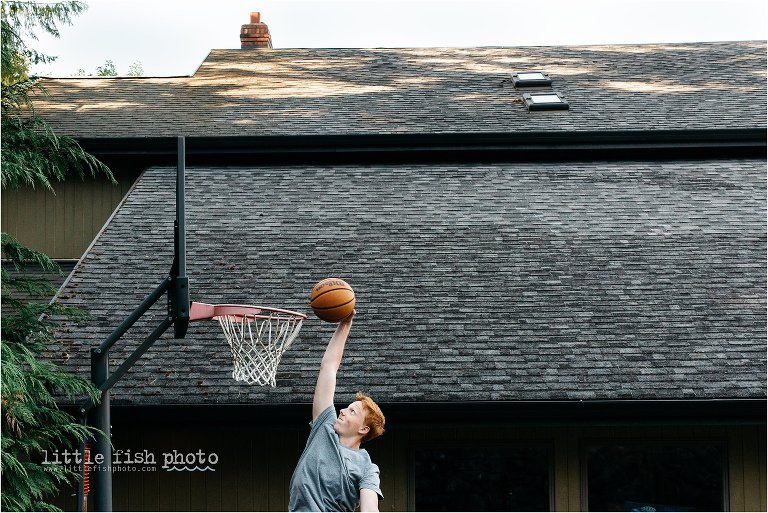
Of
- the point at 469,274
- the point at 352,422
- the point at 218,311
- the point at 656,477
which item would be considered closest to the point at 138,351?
the point at 218,311

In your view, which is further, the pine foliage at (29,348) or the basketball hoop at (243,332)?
the pine foliage at (29,348)

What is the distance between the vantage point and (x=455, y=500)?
8.96 m

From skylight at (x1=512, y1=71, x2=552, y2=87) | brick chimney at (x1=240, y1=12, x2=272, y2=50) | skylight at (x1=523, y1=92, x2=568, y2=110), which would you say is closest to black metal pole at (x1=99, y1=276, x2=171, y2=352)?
skylight at (x1=523, y1=92, x2=568, y2=110)

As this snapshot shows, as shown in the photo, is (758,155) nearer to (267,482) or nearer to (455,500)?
(455,500)

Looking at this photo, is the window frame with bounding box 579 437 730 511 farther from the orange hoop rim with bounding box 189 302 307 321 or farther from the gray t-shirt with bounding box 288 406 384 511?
the gray t-shirt with bounding box 288 406 384 511

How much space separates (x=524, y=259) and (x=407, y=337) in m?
1.83

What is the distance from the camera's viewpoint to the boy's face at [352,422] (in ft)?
15.9

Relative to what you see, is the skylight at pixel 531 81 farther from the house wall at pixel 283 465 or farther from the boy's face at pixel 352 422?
the boy's face at pixel 352 422

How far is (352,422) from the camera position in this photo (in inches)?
191

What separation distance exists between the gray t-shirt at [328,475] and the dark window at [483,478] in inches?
162

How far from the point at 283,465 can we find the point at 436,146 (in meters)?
4.68

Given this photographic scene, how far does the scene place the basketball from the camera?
6.03 meters

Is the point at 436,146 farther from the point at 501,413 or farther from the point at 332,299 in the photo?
the point at 332,299

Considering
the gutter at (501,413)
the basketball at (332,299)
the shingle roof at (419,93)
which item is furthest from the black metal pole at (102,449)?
the shingle roof at (419,93)
